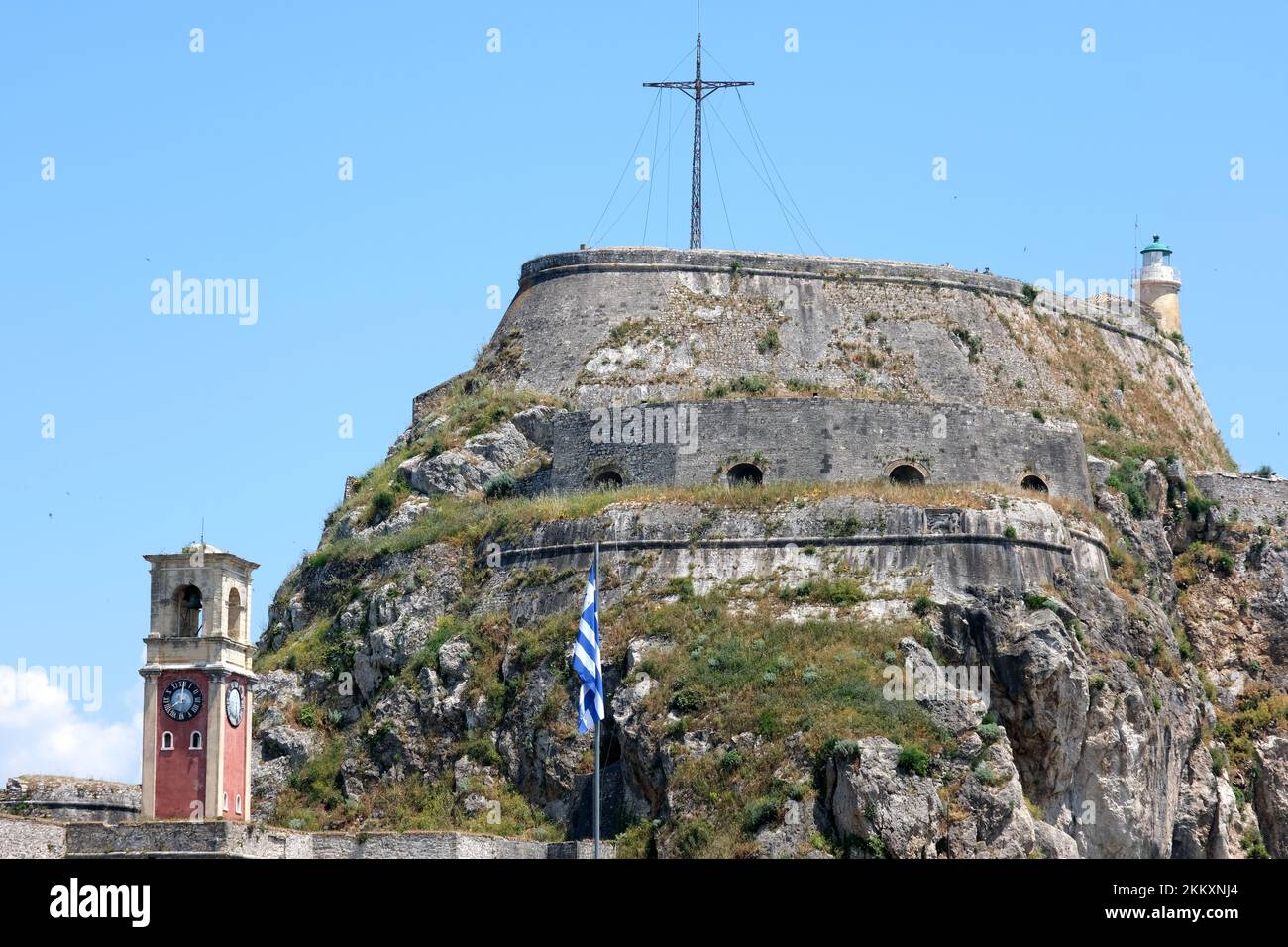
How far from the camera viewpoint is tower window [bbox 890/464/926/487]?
7938 centimetres

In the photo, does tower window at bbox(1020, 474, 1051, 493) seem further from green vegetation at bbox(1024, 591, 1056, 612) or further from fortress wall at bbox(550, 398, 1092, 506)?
green vegetation at bbox(1024, 591, 1056, 612)

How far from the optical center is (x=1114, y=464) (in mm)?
85375

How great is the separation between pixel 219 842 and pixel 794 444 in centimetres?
2239

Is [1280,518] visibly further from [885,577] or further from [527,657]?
[527,657]

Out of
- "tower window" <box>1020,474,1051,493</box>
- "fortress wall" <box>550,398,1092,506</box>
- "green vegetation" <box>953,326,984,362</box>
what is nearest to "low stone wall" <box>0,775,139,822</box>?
"fortress wall" <box>550,398,1092,506</box>

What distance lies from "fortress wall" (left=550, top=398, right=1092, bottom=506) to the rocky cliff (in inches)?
34.1

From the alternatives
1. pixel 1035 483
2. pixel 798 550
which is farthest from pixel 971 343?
pixel 798 550

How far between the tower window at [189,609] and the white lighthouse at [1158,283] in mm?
43179

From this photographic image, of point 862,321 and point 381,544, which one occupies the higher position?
point 862,321

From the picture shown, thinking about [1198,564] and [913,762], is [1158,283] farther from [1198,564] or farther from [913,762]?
[913,762]

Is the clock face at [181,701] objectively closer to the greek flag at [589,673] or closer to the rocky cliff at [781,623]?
the rocky cliff at [781,623]

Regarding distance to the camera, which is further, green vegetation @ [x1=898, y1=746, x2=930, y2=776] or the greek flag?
green vegetation @ [x1=898, y1=746, x2=930, y2=776]

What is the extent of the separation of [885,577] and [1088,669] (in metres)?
5.67
